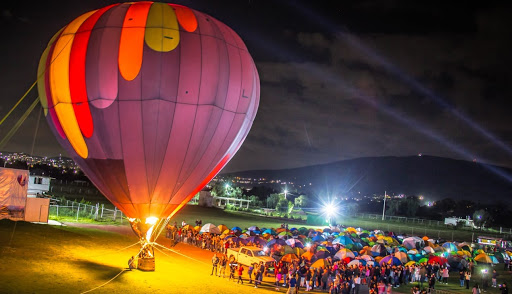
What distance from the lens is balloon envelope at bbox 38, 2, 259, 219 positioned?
1347 centimetres

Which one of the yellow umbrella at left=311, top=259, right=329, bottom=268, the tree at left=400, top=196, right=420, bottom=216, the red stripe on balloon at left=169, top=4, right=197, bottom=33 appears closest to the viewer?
the red stripe on balloon at left=169, top=4, right=197, bottom=33

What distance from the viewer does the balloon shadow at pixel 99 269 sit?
597 inches

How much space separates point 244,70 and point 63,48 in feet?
19.8

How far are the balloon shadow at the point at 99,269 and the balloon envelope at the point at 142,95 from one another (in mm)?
2770

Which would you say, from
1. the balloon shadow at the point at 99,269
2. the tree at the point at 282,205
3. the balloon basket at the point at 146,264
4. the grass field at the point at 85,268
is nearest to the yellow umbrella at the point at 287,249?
the grass field at the point at 85,268

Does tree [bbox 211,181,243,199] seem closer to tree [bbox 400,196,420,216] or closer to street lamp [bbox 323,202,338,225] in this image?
street lamp [bbox 323,202,338,225]

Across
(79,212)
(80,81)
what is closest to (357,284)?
(80,81)

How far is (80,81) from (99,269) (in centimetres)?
707

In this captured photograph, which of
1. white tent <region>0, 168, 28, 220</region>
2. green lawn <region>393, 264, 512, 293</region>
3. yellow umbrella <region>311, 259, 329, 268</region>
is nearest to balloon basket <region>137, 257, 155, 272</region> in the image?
yellow umbrella <region>311, 259, 329, 268</region>

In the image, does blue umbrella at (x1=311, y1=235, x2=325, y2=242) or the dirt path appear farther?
the dirt path

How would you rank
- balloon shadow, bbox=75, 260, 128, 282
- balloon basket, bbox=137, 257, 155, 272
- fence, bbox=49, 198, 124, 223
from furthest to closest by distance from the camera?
fence, bbox=49, 198, 124, 223 < balloon basket, bbox=137, 257, 155, 272 < balloon shadow, bbox=75, 260, 128, 282

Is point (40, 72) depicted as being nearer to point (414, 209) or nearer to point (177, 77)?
point (177, 77)

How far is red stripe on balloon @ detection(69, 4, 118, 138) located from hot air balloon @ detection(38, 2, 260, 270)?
32 mm

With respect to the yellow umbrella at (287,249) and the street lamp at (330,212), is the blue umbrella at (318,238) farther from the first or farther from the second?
the street lamp at (330,212)
